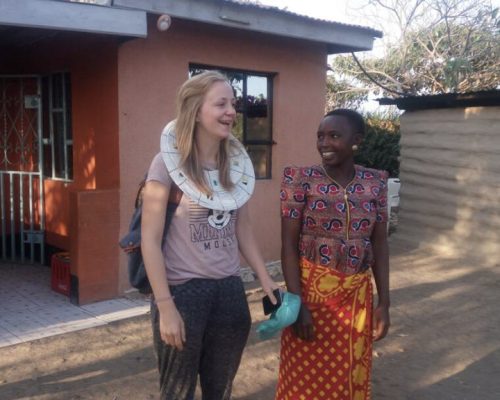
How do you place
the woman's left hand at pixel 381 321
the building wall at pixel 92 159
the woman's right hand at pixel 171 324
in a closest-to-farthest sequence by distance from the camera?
the woman's right hand at pixel 171 324
the woman's left hand at pixel 381 321
the building wall at pixel 92 159

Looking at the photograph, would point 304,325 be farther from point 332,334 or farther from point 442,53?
point 442,53

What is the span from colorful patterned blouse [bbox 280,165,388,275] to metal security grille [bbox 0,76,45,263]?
4786mm

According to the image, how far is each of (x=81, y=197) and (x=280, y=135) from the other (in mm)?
2633

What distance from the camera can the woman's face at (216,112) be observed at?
2238 mm

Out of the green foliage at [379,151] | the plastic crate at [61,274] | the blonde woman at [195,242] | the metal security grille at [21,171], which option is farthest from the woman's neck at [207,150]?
the green foliage at [379,151]

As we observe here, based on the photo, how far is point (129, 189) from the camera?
553 centimetres

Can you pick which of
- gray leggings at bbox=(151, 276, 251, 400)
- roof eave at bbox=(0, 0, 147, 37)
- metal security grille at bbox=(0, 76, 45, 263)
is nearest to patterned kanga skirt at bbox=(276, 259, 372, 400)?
gray leggings at bbox=(151, 276, 251, 400)

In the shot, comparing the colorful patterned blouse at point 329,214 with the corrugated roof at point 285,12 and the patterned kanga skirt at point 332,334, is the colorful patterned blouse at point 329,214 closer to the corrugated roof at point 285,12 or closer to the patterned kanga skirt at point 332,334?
the patterned kanga skirt at point 332,334

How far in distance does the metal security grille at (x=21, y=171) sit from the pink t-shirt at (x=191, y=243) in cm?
487

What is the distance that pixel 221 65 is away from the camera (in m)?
6.19

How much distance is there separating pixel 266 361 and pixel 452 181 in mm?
4983

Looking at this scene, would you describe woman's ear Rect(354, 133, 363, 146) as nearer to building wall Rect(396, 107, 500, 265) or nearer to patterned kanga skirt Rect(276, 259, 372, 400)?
patterned kanga skirt Rect(276, 259, 372, 400)

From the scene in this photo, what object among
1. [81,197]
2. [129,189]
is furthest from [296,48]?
[81,197]

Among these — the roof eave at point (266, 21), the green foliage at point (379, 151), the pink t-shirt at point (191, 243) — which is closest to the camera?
the pink t-shirt at point (191, 243)
